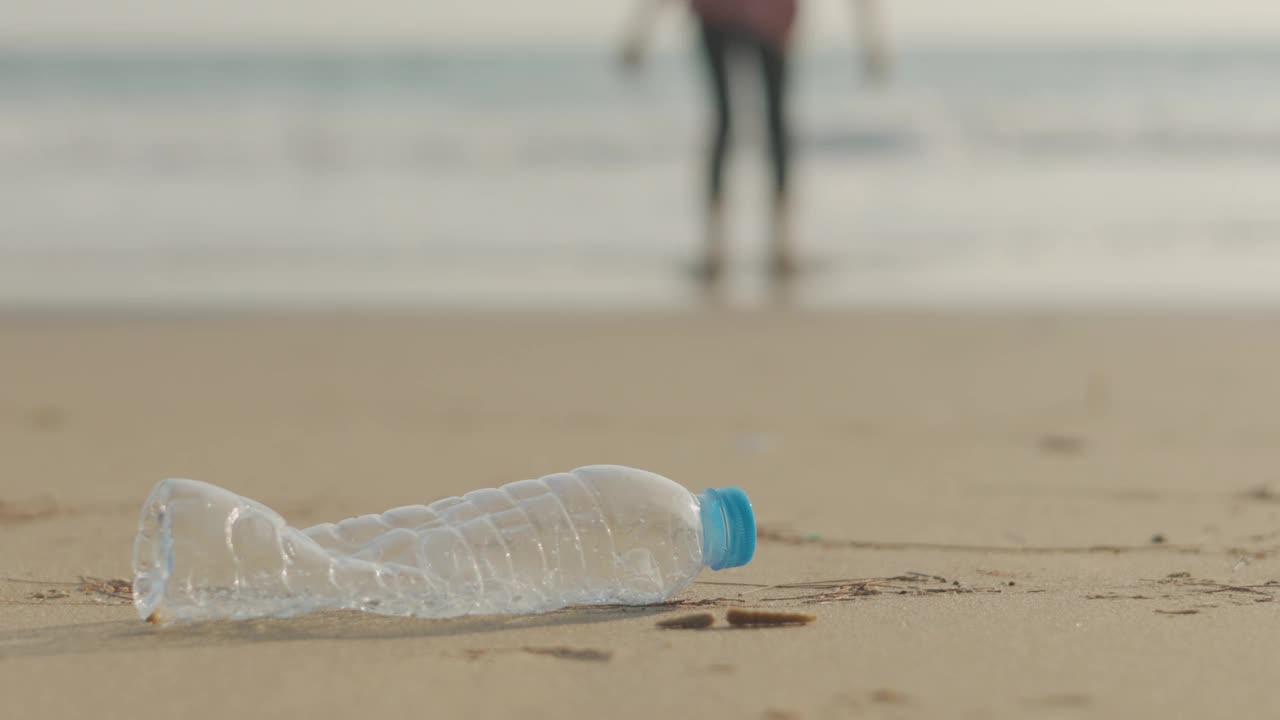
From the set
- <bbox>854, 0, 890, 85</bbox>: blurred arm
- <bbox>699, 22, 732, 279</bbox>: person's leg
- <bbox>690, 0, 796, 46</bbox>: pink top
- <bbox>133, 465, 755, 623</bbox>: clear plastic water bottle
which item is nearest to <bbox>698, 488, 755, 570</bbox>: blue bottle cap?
<bbox>133, 465, 755, 623</bbox>: clear plastic water bottle

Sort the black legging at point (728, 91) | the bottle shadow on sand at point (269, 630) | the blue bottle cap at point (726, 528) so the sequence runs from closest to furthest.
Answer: the bottle shadow on sand at point (269, 630) < the blue bottle cap at point (726, 528) < the black legging at point (728, 91)

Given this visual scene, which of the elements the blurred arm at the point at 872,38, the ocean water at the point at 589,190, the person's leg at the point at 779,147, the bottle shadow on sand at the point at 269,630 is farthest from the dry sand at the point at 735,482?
the blurred arm at the point at 872,38

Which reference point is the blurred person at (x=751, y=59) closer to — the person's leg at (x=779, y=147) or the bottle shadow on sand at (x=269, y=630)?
the person's leg at (x=779, y=147)

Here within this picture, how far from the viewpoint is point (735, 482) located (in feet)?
9.20

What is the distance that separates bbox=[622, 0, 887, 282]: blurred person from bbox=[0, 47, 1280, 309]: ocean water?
0.16m

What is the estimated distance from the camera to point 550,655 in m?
1.55

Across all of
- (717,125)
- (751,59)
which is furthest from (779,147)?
(751,59)

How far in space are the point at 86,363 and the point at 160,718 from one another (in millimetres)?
3218

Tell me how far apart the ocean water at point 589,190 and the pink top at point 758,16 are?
397 mm

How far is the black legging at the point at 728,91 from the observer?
5.46 m

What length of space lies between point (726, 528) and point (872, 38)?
4632mm

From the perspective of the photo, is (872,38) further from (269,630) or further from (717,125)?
(269,630)

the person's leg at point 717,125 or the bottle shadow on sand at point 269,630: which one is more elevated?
the person's leg at point 717,125

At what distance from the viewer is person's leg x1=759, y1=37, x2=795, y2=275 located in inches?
215
